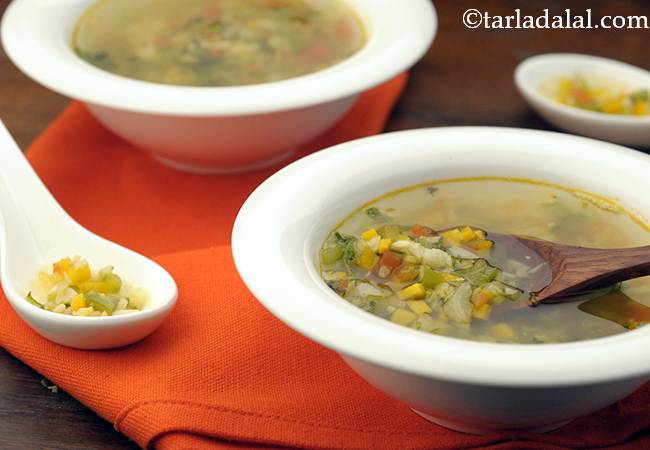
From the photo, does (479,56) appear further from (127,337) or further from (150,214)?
(127,337)

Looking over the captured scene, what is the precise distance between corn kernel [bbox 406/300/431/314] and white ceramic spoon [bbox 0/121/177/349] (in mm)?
432

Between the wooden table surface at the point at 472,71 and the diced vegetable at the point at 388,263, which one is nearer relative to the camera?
the diced vegetable at the point at 388,263

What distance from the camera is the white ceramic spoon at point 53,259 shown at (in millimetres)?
1669

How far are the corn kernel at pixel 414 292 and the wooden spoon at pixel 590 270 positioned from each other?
167mm

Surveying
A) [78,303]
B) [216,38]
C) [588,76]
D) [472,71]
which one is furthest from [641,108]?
[78,303]

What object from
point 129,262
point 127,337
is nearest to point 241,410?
point 127,337

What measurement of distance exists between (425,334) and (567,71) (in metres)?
1.59

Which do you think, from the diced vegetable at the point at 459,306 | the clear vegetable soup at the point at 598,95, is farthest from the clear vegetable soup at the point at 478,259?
the clear vegetable soup at the point at 598,95

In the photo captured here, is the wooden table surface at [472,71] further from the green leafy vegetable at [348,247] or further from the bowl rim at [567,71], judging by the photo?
the green leafy vegetable at [348,247]

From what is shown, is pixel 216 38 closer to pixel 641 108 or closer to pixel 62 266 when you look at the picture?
pixel 62 266

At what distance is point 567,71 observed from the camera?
2.74 meters

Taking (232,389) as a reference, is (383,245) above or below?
above

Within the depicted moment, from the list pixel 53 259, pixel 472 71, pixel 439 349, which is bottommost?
pixel 472 71

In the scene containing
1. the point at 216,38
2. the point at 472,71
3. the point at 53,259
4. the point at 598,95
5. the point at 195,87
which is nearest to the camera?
the point at 53,259
